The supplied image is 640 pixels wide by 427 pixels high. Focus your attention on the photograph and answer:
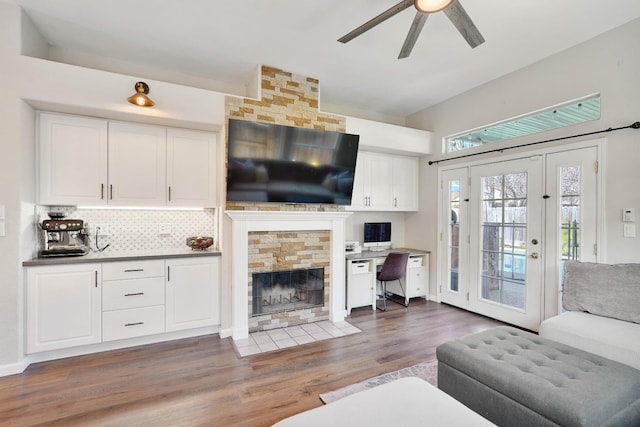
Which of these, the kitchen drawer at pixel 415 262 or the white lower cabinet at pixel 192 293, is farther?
the kitchen drawer at pixel 415 262

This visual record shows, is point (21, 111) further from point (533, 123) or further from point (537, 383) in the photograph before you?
point (533, 123)

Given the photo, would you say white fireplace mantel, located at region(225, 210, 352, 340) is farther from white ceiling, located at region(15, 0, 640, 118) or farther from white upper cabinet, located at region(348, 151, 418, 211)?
white ceiling, located at region(15, 0, 640, 118)

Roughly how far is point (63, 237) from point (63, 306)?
0.69 m

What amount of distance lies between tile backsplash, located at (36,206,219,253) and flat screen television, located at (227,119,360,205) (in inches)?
31.2

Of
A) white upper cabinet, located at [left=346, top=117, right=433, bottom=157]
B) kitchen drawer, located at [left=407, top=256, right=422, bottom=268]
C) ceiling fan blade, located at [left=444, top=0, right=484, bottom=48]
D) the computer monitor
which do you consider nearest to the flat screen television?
white upper cabinet, located at [left=346, top=117, right=433, bottom=157]

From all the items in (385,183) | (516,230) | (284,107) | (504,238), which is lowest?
(504,238)

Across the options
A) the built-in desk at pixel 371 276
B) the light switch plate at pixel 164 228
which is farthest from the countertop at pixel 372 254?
the light switch plate at pixel 164 228

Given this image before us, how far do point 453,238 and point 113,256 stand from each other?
170 inches

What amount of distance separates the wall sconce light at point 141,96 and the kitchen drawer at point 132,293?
1.76m

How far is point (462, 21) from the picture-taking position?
2.13 meters

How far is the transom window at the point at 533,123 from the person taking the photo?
312 centimetres

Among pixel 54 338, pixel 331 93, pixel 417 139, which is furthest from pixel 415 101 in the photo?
pixel 54 338

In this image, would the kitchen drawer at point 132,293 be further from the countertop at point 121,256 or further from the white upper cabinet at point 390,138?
the white upper cabinet at point 390,138

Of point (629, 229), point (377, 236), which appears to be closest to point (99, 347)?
point (377, 236)
